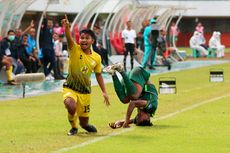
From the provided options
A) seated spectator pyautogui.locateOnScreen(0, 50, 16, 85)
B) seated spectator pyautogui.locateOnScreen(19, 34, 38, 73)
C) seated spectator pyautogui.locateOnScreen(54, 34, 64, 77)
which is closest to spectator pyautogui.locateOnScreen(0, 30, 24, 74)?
seated spectator pyautogui.locateOnScreen(19, 34, 38, 73)

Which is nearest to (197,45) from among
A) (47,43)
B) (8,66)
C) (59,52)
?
(59,52)

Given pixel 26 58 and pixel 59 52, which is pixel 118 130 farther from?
pixel 59 52

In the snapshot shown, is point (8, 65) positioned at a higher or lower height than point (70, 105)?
lower

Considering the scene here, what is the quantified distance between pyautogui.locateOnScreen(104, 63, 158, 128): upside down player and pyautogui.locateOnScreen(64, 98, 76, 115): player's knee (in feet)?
3.58

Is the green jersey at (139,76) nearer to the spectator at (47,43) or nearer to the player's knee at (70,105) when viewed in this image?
the player's knee at (70,105)

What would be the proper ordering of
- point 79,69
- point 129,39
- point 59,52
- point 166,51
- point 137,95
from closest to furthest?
A: point 79,69, point 137,95, point 59,52, point 129,39, point 166,51

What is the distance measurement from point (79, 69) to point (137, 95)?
140cm

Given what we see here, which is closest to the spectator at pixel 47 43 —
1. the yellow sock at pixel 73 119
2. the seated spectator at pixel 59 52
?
the seated spectator at pixel 59 52

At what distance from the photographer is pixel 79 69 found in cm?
1343

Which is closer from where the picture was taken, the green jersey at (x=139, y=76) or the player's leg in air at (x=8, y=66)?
Answer: the green jersey at (x=139, y=76)

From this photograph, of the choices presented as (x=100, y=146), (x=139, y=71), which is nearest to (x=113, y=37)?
(x=139, y=71)

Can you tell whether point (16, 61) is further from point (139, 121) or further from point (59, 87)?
point (139, 121)

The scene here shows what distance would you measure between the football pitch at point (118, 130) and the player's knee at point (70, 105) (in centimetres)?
41

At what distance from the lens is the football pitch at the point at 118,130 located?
462 inches
